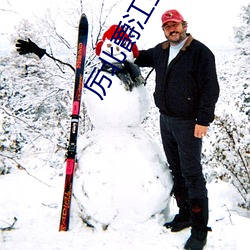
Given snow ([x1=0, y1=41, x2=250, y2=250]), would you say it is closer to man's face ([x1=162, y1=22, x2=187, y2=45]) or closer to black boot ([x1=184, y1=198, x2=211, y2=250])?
black boot ([x1=184, y1=198, x2=211, y2=250])

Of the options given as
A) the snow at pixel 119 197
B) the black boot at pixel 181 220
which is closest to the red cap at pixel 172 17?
the snow at pixel 119 197

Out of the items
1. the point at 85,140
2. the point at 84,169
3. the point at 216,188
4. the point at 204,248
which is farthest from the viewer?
the point at 216,188

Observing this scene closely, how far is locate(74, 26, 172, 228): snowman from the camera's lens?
111 inches

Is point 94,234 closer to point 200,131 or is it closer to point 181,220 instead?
point 181,220

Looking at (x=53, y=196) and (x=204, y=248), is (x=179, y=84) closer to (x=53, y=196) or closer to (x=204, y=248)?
(x=204, y=248)

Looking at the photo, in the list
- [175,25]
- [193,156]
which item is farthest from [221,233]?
[175,25]

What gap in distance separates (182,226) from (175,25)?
6.50ft

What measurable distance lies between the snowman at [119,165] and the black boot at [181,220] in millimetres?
155

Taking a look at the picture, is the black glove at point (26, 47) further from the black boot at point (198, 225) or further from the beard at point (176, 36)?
the black boot at point (198, 225)

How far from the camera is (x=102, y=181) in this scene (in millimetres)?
2834

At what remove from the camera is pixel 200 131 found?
7.97 ft

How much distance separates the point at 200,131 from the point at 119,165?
0.88 meters

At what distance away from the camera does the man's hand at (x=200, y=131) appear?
2.42 m

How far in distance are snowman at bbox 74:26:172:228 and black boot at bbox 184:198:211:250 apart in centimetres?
39
